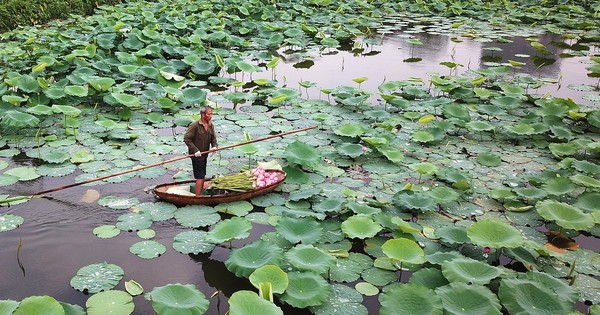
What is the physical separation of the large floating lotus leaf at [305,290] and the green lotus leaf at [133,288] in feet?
3.58

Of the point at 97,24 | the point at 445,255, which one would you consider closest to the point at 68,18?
the point at 97,24

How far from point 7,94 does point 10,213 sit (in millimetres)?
3128

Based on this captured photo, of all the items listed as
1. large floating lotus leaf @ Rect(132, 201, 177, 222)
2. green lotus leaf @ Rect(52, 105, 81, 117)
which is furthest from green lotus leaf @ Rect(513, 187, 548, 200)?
green lotus leaf @ Rect(52, 105, 81, 117)

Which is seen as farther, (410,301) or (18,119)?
(18,119)

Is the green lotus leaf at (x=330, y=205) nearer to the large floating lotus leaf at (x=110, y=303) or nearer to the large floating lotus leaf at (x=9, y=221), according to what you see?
the large floating lotus leaf at (x=110, y=303)

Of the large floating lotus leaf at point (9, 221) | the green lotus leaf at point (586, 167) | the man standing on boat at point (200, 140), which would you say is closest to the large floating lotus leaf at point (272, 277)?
the man standing on boat at point (200, 140)

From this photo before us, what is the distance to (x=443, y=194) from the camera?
16.1ft

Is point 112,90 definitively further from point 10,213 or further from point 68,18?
point 68,18

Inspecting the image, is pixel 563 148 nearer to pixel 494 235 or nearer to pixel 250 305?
pixel 494 235

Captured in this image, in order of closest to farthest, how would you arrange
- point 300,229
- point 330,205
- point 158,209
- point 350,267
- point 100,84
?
point 350,267, point 300,229, point 330,205, point 158,209, point 100,84

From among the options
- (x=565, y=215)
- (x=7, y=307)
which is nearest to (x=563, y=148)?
(x=565, y=215)

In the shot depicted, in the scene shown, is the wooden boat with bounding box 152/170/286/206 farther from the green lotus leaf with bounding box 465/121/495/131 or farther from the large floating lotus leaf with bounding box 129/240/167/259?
the green lotus leaf with bounding box 465/121/495/131

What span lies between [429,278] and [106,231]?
2.79 meters

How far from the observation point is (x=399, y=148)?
625cm
